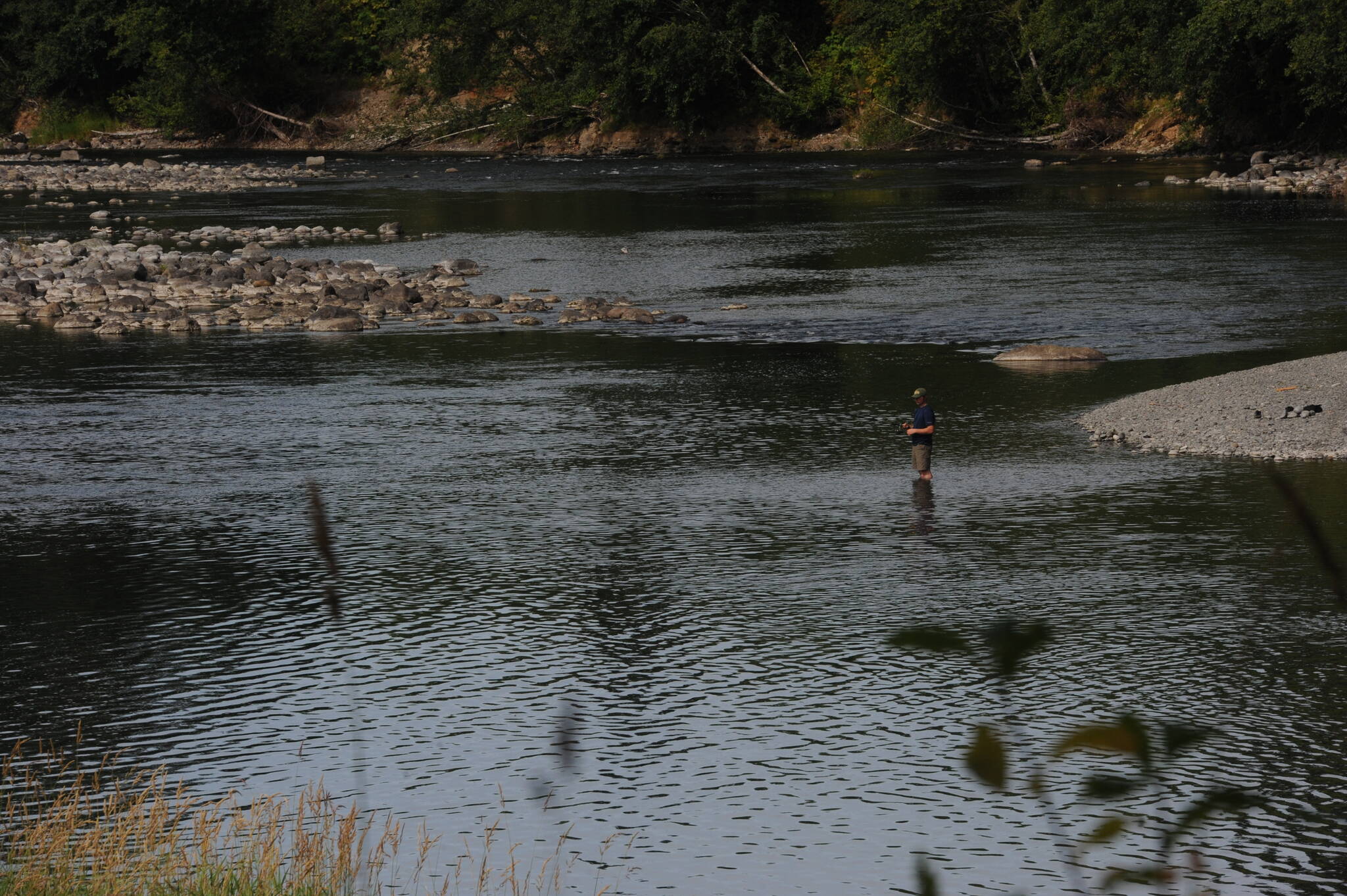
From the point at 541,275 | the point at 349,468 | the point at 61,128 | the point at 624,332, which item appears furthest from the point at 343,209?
the point at 61,128

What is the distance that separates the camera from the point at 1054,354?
86.1 feet

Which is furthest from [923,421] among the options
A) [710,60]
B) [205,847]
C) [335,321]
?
[710,60]

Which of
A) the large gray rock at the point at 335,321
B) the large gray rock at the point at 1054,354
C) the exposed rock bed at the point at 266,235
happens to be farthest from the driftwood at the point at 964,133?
the large gray rock at the point at 1054,354

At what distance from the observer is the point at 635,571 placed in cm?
1568

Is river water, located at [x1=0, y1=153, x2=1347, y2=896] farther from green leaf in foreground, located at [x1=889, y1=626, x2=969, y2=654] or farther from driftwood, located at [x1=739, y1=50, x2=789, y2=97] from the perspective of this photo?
driftwood, located at [x1=739, y1=50, x2=789, y2=97]

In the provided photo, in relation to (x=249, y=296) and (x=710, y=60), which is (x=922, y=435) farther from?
(x=710, y=60)

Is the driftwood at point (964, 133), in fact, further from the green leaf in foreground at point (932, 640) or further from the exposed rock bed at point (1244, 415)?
the green leaf in foreground at point (932, 640)

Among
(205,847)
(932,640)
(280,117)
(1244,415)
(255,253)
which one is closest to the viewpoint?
(932,640)

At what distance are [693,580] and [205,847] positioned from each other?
7.75m

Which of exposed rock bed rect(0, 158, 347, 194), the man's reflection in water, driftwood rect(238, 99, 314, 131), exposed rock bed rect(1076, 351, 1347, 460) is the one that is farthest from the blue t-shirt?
driftwood rect(238, 99, 314, 131)

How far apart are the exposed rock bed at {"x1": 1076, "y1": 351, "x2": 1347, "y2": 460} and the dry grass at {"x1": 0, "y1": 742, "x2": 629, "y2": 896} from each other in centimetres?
1271

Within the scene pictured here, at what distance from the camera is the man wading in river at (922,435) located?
Result: 60.2 ft

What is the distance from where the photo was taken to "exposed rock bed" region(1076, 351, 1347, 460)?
1989 cm

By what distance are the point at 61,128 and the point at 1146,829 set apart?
9902cm
